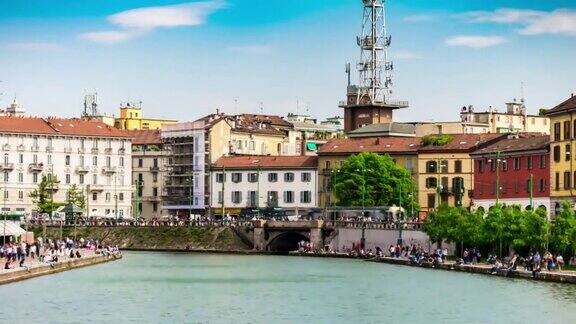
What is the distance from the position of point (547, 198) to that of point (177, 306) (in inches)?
2252

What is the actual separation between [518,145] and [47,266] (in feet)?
165

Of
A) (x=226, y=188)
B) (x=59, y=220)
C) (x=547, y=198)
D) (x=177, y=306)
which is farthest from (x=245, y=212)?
(x=177, y=306)

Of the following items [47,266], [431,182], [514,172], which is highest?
[431,182]

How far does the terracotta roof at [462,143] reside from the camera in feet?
583

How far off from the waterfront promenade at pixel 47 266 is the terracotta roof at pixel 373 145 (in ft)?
147

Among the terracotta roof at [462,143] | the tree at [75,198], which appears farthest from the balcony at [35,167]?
the terracotta roof at [462,143]

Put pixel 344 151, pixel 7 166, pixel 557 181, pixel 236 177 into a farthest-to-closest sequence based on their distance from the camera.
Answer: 1. pixel 236 177
2. pixel 7 166
3. pixel 344 151
4. pixel 557 181

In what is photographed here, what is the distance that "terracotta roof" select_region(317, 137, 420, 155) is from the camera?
189 meters

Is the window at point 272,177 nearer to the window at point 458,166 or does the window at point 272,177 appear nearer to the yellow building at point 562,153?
the window at point 458,166

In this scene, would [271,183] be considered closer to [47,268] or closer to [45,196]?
[45,196]

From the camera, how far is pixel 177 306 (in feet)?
305

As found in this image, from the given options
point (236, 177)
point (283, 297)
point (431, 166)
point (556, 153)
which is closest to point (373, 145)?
point (431, 166)

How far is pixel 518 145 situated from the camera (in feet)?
504

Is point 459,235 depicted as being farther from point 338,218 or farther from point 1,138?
point 1,138
